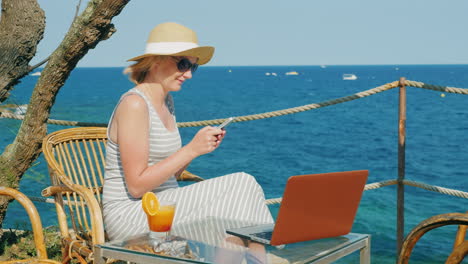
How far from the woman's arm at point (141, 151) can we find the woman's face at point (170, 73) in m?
0.21

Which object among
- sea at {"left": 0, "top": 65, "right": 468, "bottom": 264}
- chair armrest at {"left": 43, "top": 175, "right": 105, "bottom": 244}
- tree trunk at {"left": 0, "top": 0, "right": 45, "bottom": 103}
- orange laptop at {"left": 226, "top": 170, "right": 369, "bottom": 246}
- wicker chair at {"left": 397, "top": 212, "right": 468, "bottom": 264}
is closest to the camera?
wicker chair at {"left": 397, "top": 212, "right": 468, "bottom": 264}

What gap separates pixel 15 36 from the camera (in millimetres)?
3262

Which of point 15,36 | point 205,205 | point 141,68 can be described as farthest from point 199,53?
point 15,36

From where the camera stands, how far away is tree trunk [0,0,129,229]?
314cm

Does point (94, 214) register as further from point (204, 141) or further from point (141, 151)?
point (204, 141)

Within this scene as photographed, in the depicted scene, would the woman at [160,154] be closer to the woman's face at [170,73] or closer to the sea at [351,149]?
the woman's face at [170,73]

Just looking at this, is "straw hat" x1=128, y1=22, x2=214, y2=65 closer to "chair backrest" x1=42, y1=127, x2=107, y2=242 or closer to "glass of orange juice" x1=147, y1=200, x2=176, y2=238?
"chair backrest" x1=42, y1=127, x2=107, y2=242

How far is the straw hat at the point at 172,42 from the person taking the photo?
2578 mm

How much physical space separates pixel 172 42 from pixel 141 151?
1.61 feet

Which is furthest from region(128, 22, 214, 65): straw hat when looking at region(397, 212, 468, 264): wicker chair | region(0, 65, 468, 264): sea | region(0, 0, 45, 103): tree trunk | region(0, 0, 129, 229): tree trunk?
region(397, 212, 468, 264): wicker chair

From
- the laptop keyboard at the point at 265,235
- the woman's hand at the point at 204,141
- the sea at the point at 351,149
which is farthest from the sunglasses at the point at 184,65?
the sea at the point at 351,149

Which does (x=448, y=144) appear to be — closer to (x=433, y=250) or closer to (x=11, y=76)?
(x=433, y=250)

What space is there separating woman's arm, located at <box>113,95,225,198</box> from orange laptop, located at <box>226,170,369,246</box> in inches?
16.6

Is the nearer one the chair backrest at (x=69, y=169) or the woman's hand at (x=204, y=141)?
the woman's hand at (x=204, y=141)
